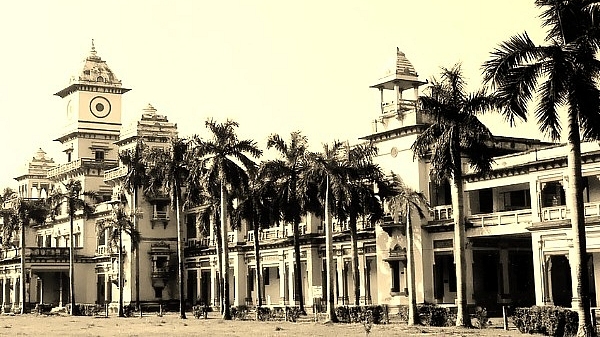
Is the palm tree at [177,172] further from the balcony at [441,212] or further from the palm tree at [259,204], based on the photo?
the balcony at [441,212]

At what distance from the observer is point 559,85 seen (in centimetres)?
3075

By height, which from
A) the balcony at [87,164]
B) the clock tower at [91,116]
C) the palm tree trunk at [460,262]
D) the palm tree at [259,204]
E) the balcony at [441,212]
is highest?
the clock tower at [91,116]

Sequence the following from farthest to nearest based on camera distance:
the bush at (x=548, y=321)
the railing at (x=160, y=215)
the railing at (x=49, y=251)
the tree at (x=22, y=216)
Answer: the railing at (x=49, y=251) < the tree at (x=22, y=216) < the railing at (x=160, y=215) < the bush at (x=548, y=321)

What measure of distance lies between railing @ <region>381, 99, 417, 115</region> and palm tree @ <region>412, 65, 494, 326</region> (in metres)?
14.1

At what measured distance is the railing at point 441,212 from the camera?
54969 millimetres

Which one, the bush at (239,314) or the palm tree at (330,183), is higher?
the palm tree at (330,183)

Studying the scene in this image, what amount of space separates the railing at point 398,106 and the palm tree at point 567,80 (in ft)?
80.9

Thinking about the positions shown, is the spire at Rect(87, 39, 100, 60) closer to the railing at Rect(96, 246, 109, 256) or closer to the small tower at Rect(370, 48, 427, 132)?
the railing at Rect(96, 246, 109, 256)

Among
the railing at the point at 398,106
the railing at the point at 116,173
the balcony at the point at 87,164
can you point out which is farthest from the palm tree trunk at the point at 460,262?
the balcony at the point at 87,164

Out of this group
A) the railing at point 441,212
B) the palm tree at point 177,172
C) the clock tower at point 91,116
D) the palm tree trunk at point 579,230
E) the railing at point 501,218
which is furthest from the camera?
the clock tower at point 91,116

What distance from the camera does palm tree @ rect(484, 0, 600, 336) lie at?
101 ft

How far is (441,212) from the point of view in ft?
182

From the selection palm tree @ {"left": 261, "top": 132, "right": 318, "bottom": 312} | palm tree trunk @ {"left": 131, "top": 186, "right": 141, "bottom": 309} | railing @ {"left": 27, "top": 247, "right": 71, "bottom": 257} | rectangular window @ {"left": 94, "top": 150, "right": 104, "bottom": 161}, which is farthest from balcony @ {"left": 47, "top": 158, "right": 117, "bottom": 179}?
palm tree @ {"left": 261, "top": 132, "right": 318, "bottom": 312}

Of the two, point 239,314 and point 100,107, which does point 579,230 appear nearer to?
point 239,314
